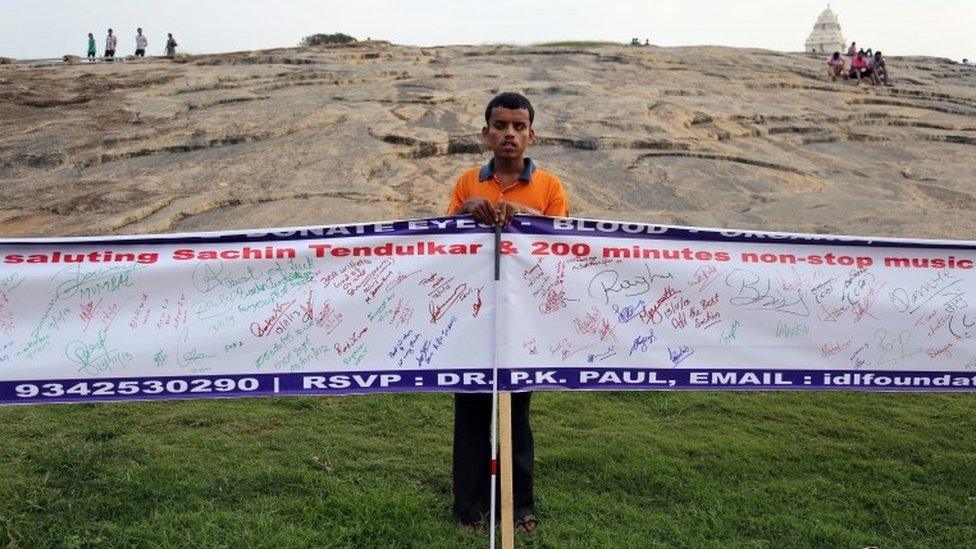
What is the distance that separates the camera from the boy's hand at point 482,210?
355cm

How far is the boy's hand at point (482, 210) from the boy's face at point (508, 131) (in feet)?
0.77

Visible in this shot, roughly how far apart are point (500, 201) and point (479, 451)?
1.08m

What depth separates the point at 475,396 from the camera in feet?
12.2

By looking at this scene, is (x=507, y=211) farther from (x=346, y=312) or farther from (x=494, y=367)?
(x=346, y=312)

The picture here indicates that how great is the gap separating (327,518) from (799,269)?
94.2 inches

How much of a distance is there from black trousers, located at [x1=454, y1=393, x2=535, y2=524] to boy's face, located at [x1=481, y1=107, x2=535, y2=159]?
1035mm

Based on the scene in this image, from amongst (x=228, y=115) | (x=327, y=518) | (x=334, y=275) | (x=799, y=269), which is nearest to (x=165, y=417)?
(x=327, y=518)

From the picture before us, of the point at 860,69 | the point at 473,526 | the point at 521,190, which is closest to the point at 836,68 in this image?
the point at 860,69

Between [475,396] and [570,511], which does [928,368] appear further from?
[475,396]

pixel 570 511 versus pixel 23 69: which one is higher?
pixel 23 69

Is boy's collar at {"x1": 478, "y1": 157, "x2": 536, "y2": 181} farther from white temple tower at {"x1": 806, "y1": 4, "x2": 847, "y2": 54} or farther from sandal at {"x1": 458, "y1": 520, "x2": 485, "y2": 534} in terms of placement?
white temple tower at {"x1": 806, "y1": 4, "x2": 847, "y2": 54}

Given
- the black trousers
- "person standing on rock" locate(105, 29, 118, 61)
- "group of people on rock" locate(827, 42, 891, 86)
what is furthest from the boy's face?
"person standing on rock" locate(105, 29, 118, 61)

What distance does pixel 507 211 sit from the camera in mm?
3574

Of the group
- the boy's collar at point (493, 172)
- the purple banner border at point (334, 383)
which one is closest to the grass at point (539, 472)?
the purple banner border at point (334, 383)
